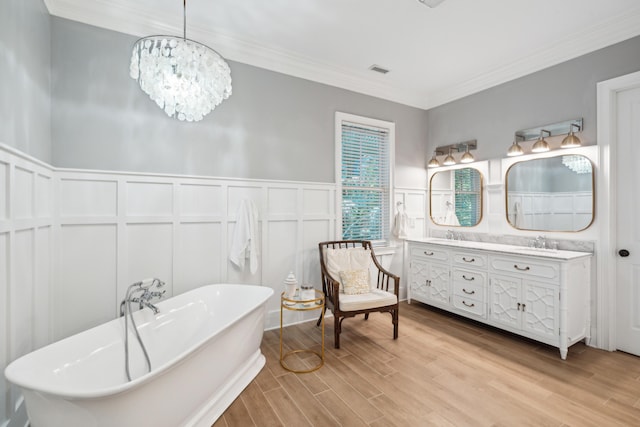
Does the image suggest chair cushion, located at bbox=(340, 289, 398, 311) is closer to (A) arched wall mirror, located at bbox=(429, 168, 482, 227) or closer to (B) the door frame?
(A) arched wall mirror, located at bbox=(429, 168, 482, 227)

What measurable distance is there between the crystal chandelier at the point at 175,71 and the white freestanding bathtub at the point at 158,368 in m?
1.42

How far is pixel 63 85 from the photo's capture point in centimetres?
241

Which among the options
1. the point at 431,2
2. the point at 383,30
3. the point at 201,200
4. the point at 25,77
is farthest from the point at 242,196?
the point at 431,2

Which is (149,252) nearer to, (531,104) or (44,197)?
(44,197)

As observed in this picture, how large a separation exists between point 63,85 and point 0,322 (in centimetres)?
186

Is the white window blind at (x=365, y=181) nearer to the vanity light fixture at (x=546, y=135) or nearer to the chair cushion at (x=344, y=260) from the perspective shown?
the chair cushion at (x=344, y=260)

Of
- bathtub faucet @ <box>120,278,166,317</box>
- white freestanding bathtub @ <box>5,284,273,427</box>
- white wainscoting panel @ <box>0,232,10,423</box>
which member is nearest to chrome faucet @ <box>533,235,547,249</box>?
white freestanding bathtub @ <box>5,284,273,427</box>

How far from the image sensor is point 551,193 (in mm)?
3230

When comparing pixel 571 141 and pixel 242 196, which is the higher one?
pixel 571 141

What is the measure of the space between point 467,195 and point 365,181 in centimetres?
138

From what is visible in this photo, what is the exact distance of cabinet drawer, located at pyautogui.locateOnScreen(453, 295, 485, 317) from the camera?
330 centimetres

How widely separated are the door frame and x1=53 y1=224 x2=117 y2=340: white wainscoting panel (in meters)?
4.44

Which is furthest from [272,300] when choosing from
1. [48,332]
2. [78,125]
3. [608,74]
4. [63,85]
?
[608,74]

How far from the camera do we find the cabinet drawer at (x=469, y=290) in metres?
3.30
